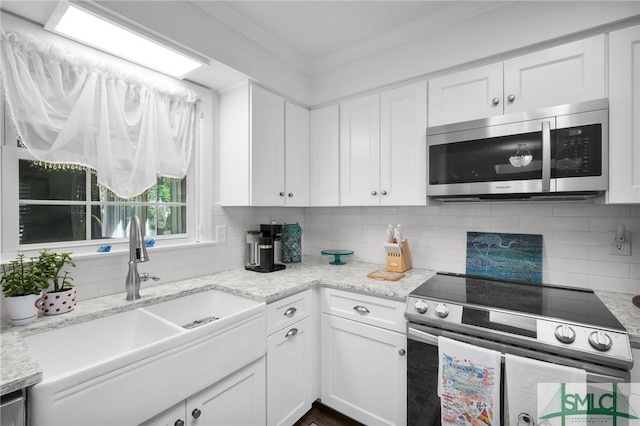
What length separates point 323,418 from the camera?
1939mm

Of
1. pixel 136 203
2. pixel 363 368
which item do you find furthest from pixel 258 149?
pixel 363 368

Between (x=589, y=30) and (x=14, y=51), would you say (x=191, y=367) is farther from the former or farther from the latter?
(x=589, y=30)

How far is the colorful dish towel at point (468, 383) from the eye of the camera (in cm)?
128

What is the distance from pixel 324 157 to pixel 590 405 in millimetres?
2054

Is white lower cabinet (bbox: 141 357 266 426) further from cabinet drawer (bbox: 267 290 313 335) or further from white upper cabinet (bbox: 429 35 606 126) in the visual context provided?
white upper cabinet (bbox: 429 35 606 126)

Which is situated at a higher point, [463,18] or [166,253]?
[463,18]

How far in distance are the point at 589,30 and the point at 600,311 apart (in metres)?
1.38

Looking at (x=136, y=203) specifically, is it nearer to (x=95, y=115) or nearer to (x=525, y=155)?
(x=95, y=115)

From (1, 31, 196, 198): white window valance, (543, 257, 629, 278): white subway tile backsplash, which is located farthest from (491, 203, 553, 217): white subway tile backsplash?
(1, 31, 196, 198): white window valance

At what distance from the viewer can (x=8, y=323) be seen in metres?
1.23

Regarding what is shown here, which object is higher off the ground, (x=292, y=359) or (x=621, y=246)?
(x=621, y=246)

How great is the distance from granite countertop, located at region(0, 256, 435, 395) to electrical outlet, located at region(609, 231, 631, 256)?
100cm

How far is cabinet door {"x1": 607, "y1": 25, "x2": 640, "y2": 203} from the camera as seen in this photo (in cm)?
136

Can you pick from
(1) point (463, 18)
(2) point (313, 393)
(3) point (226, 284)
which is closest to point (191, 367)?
(3) point (226, 284)
